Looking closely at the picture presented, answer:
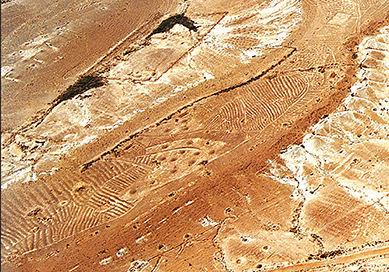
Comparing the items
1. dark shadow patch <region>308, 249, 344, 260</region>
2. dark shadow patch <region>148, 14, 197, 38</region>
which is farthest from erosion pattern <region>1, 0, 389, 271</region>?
dark shadow patch <region>148, 14, 197, 38</region>

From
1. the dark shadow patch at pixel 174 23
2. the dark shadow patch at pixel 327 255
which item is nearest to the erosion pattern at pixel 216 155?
the dark shadow patch at pixel 327 255

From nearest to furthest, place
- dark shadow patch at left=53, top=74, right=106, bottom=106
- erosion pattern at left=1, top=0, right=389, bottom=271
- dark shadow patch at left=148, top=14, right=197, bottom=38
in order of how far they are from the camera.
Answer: erosion pattern at left=1, top=0, right=389, bottom=271
dark shadow patch at left=53, top=74, right=106, bottom=106
dark shadow patch at left=148, top=14, right=197, bottom=38

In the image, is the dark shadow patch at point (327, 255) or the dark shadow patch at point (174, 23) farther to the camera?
the dark shadow patch at point (174, 23)

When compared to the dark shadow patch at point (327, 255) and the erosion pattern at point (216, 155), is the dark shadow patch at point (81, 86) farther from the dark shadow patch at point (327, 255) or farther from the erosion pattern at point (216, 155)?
the dark shadow patch at point (327, 255)

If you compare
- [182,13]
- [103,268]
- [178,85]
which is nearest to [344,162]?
[178,85]

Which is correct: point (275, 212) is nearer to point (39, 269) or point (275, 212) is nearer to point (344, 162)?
point (344, 162)

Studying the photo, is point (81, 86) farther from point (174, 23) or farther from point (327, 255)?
point (327, 255)

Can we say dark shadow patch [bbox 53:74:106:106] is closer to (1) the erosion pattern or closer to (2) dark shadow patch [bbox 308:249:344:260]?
(1) the erosion pattern
